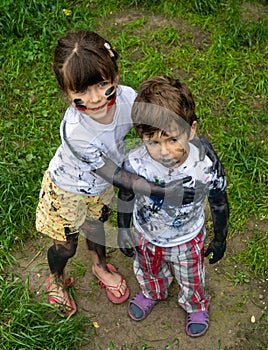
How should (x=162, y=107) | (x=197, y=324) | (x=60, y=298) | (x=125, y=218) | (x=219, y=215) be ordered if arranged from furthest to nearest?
(x=60, y=298) → (x=197, y=324) → (x=125, y=218) → (x=219, y=215) → (x=162, y=107)

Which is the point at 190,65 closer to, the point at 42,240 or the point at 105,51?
the point at 42,240

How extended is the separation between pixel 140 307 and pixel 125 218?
75cm

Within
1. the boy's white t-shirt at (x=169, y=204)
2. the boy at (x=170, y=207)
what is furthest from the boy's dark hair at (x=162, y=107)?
the boy's white t-shirt at (x=169, y=204)

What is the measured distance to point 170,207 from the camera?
2.58 meters

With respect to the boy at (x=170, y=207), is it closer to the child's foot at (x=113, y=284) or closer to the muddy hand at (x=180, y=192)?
the muddy hand at (x=180, y=192)

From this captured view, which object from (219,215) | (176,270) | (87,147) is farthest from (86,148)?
(176,270)

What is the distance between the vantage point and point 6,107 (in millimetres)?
4441

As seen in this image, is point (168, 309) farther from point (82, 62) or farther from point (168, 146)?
point (82, 62)

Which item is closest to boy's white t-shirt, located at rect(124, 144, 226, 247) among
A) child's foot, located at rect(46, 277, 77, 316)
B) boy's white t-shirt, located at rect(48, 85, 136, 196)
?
boy's white t-shirt, located at rect(48, 85, 136, 196)

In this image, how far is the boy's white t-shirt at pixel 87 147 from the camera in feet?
8.48

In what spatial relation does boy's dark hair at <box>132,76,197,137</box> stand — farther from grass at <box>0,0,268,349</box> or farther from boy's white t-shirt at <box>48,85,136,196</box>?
grass at <box>0,0,268,349</box>

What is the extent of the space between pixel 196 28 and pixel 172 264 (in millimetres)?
2581

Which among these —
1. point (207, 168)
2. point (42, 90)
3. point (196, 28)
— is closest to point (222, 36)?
point (196, 28)

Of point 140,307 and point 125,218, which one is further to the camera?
point 140,307
